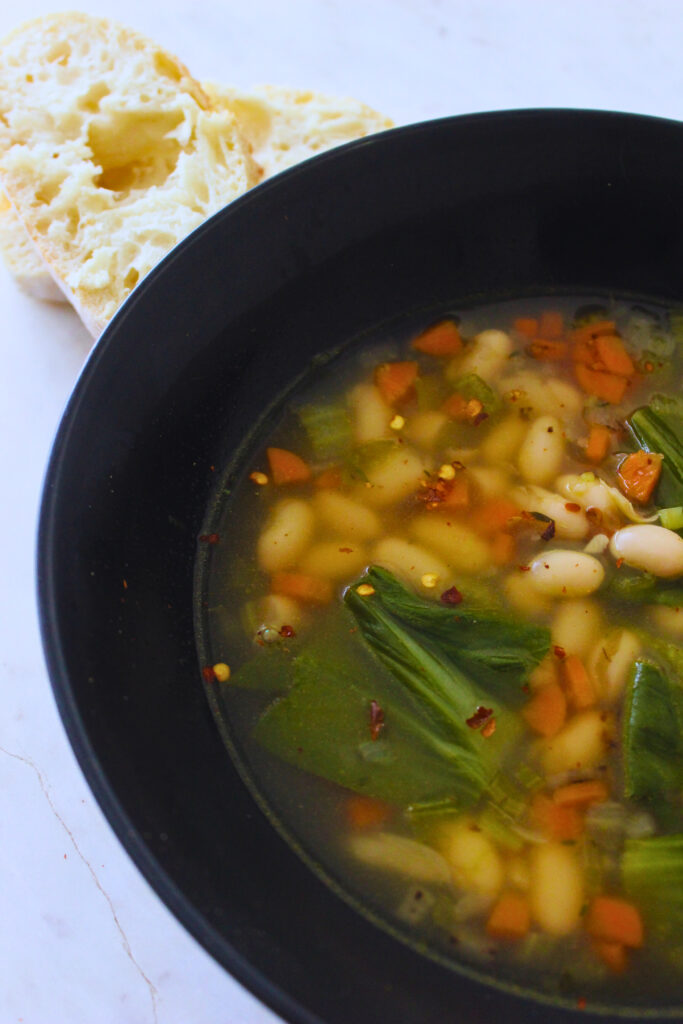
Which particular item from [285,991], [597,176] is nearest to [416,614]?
[285,991]

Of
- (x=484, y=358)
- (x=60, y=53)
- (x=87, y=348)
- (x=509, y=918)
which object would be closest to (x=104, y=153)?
(x=60, y=53)

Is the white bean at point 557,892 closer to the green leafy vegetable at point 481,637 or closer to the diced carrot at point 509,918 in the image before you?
the diced carrot at point 509,918

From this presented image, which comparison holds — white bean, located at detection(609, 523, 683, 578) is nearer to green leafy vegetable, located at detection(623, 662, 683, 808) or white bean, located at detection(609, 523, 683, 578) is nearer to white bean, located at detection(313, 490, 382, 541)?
green leafy vegetable, located at detection(623, 662, 683, 808)

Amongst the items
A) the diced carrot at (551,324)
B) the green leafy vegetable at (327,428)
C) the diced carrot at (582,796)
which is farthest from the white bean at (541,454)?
the diced carrot at (582,796)

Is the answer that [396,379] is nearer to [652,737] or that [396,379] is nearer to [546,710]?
[546,710]

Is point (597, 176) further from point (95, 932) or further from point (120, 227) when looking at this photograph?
point (95, 932)

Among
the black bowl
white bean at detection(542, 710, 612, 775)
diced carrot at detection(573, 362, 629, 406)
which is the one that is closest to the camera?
the black bowl

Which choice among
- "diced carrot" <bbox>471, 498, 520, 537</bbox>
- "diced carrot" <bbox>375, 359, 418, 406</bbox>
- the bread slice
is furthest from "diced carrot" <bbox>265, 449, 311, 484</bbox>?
the bread slice
